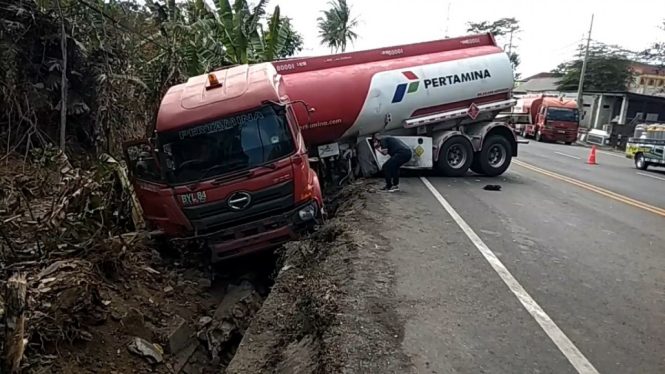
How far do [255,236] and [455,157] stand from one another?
8.26m

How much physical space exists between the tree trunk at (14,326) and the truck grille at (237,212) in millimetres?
3083

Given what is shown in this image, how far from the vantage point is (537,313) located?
5.70m

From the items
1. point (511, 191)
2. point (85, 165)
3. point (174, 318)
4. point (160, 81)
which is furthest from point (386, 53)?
point (174, 318)

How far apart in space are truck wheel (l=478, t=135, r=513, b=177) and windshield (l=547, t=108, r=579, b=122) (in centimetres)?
2572

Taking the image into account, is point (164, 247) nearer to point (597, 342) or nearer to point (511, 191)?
point (597, 342)

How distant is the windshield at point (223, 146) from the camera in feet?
26.9

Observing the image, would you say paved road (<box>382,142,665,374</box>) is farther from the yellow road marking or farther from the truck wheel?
the truck wheel

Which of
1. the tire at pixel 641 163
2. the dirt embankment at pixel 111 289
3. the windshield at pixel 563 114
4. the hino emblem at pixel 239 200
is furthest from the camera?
the windshield at pixel 563 114

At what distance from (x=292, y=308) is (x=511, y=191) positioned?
8298mm

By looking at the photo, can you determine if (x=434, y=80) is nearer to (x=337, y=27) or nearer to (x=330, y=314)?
(x=330, y=314)

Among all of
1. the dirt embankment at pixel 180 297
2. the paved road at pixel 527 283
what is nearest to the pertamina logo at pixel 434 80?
the paved road at pixel 527 283

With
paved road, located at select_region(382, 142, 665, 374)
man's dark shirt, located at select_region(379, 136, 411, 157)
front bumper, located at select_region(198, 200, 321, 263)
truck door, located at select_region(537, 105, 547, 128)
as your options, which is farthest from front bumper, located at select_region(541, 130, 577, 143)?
front bumper, located at select_region(198, 200, 321, 263)

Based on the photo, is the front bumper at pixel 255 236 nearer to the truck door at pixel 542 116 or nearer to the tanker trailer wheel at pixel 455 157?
the tanker trailer wheel at pixel 455 157

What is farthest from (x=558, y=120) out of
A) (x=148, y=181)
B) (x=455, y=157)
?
(x=148, y=181)
